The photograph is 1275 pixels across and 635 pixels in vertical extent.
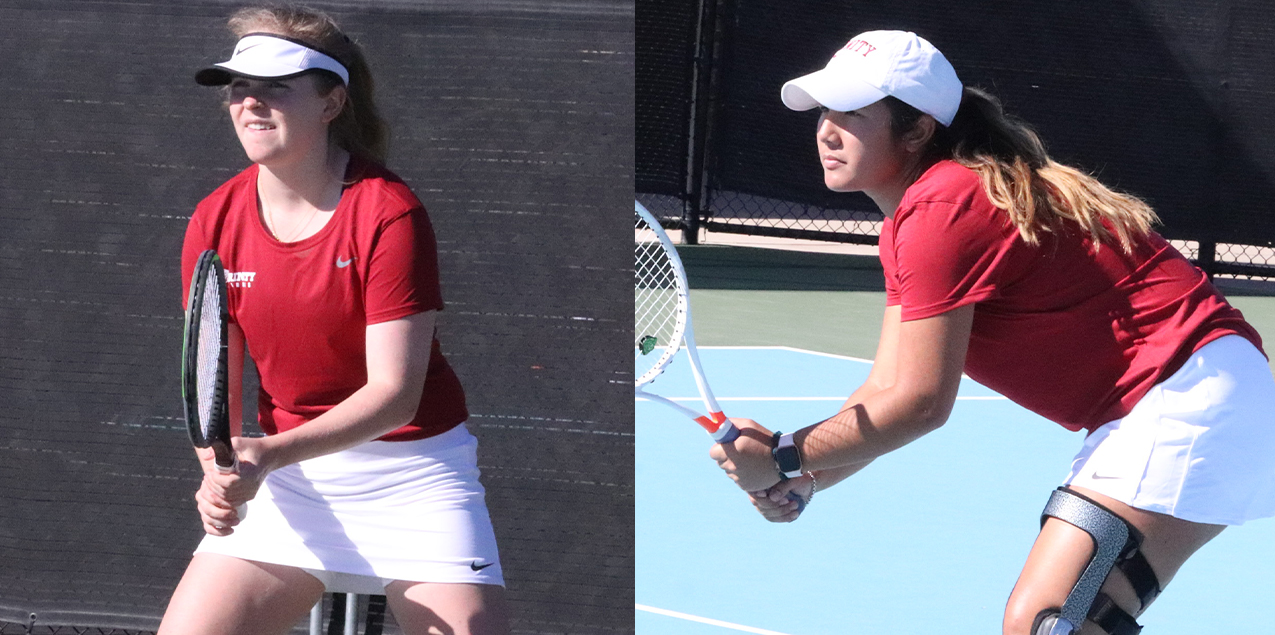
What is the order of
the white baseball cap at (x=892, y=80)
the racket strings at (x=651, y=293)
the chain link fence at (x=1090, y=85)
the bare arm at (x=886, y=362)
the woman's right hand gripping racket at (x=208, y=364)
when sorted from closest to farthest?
1. the woman's right hand gripping racket at (x=208, y=364)
2. the white baseball cap at (x=892, y=80)
3. the bare arm at (x=886, y=362)
4. the racket strings at (x=651, y=293)
5. the chain link fence at (x=1090, y=85)

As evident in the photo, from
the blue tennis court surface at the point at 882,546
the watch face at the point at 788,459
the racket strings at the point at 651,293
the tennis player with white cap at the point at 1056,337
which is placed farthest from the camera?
the racket strings at the point at 651,293

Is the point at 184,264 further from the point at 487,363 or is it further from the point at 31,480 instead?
the point at 31,480

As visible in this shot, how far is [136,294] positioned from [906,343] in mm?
1979

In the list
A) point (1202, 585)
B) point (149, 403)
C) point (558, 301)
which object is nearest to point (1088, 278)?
point (558, 301)

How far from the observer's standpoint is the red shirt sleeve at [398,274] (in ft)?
8.08

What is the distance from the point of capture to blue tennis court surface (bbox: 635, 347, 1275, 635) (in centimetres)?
451

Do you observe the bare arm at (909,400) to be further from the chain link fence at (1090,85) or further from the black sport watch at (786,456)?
the chain link fence at (1090,85)

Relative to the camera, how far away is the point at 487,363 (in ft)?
11.6

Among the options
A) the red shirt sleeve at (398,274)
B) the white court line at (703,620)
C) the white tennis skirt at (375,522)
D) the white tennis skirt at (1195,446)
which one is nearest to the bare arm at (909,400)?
the white tennis skirt at (1195,446)

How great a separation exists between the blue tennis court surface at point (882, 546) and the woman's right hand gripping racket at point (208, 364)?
216cm

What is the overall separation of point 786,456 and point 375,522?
72 centimetres

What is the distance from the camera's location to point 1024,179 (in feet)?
7.92

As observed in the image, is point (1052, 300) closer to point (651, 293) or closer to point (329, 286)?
point (329, 286)

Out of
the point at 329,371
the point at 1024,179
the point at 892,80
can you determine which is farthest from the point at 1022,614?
the point at 329,371
